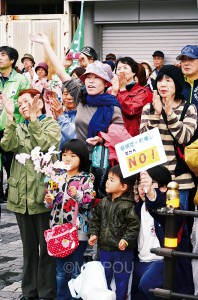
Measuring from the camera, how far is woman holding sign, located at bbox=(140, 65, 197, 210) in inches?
237

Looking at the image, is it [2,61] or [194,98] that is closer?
[194,98]

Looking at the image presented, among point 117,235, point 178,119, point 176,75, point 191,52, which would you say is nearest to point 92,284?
point 117,235

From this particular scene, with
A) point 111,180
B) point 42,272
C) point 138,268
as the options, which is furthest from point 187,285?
point 42,272

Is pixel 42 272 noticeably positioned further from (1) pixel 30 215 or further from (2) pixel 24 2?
(2) pixel 24 2

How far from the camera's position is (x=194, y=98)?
667 cm

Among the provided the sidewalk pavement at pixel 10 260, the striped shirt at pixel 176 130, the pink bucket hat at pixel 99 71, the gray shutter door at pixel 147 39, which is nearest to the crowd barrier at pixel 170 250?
the striped shirt at pixel 176 130

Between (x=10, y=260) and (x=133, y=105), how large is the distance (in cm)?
226

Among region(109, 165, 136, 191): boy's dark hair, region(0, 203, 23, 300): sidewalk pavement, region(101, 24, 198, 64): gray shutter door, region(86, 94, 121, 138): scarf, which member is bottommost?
region(0, 203, 23, 300): sidewalk pavement

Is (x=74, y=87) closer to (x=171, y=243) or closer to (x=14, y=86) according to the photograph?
(x=14, y=86)

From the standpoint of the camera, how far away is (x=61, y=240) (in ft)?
19.5

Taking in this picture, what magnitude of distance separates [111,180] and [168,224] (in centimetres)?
163

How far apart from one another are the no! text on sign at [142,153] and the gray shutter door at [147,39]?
14.1 metres

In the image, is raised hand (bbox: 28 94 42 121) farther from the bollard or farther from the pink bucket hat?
the bollard

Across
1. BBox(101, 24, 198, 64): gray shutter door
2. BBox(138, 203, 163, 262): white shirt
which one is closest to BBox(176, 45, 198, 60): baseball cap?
BBox(138, 203, 163, 262): white shirt
